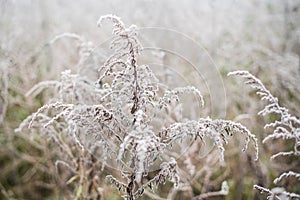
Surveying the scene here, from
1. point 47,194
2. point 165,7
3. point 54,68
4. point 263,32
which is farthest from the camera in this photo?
point 263,32

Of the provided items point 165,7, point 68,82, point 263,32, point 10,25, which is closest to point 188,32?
point 165,7

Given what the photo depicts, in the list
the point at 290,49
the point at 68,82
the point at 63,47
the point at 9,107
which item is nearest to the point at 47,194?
the point at 9,107

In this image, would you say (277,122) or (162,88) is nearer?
(277,122)

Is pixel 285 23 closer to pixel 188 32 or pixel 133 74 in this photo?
pixel 188 32

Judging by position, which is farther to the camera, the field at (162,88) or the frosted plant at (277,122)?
the field at (162,88)

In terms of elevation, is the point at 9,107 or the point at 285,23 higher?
the point at 285,23

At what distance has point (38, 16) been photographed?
9.65 feet

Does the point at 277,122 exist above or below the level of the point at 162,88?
below

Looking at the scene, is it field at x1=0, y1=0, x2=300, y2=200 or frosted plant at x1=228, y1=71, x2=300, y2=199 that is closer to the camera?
frosted plant at x1=228, y1=71, x2=300, y2=199

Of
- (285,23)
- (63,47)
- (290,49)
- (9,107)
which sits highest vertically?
(285,23)

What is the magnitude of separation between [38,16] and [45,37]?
0.34 metres

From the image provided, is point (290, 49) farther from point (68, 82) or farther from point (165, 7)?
point (68, 82)

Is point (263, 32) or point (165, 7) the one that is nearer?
point (165, 7)

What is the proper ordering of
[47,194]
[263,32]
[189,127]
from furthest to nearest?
[263,32], [47,194], [189,127]
